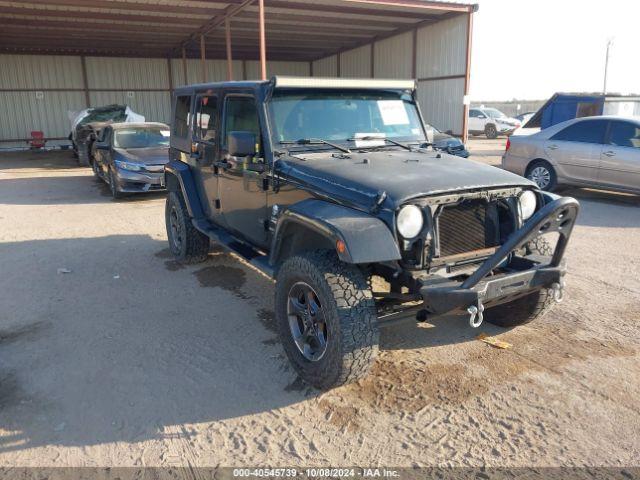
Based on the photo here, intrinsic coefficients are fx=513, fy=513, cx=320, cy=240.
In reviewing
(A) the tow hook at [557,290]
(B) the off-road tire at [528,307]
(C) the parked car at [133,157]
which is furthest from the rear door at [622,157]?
(C) the parked car at [133,157]

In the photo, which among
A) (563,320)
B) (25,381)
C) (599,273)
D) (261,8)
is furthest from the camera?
(261,8)

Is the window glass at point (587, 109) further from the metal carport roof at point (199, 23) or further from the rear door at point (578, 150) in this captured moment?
the rear door at point (578, 150)

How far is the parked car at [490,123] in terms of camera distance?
27781 millimetres

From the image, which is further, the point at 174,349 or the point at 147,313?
the point at 147,313

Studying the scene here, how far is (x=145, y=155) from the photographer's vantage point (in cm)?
1059

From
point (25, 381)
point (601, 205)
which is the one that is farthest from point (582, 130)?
point (25, 381)

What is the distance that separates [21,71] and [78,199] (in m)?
17.6

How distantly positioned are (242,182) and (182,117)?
76.8 inches

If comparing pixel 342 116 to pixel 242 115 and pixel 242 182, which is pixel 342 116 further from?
pixel 242 182

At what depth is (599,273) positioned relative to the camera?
566cm

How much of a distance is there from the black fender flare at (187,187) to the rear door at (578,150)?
294 inches

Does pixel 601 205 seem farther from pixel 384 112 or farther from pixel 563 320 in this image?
pixel 384 112

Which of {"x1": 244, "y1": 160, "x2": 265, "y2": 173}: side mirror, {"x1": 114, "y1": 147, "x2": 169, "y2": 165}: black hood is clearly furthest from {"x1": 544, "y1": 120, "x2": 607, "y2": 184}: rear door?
{"x1": 114, "y1": 147, "x2": 169, "y2": 165}: black hood

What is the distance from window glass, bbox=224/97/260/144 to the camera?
4348mm
